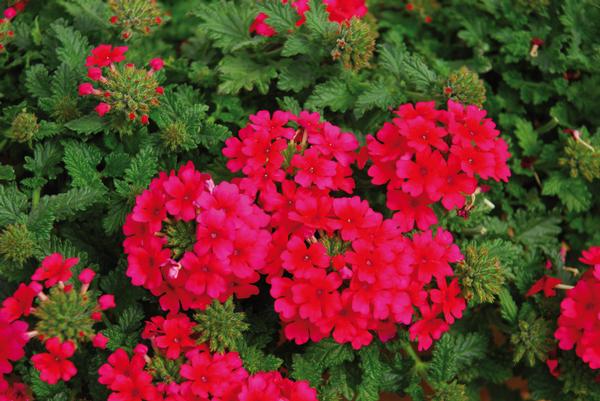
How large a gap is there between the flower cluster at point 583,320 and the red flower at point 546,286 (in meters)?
0.07

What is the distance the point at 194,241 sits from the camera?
1614 mm

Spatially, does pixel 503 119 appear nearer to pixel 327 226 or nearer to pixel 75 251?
pixel 327 226

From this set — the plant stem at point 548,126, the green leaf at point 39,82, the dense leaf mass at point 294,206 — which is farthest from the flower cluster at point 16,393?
the plant stem at point 548,126

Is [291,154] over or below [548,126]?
over

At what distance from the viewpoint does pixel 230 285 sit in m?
1.66

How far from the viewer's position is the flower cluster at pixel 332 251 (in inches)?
62.8

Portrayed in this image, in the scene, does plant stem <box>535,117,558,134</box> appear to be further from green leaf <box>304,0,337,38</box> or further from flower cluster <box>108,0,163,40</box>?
flower cluster <box>108,0,163,40</box>

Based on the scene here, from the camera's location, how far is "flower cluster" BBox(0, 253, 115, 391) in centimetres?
144

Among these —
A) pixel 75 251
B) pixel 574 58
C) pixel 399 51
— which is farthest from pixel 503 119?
pixel 75 251

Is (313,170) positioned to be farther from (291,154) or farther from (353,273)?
(353,273)

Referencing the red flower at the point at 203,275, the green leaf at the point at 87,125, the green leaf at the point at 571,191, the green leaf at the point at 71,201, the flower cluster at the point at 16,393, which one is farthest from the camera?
the green leaf at the point at 571,191

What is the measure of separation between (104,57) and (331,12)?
75cm

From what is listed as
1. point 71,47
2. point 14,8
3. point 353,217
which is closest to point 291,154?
point 353,217

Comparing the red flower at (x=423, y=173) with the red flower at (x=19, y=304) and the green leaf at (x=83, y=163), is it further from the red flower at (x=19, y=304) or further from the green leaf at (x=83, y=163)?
the red flower at (x=19, y=304)
